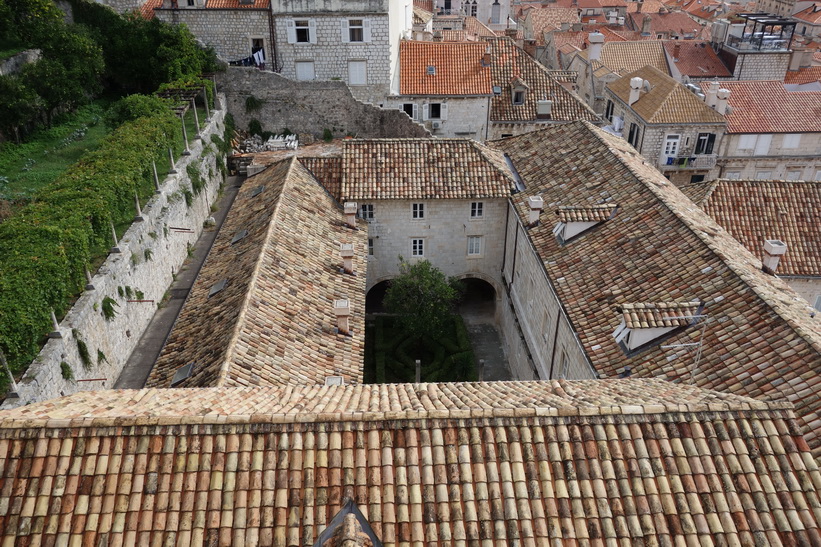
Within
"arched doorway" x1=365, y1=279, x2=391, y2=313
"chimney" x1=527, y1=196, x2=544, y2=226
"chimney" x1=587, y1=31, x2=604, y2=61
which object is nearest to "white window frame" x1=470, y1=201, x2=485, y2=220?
"chimney" x1=527, y1=196, x2=544, y2=226

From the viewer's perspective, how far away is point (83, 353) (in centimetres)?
2059

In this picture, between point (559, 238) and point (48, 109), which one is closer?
point (559, 238)

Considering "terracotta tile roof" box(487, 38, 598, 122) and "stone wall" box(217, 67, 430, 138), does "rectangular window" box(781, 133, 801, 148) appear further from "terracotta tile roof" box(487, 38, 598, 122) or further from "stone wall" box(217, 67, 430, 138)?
"stone wall" box(217, 67, 430, 138)

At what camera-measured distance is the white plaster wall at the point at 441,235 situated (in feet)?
99.8

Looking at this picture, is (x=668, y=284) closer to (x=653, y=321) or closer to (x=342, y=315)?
(x=653, y=321)

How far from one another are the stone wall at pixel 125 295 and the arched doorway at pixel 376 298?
359 inches

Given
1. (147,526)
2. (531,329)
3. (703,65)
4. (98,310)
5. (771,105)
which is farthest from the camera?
(703,65)

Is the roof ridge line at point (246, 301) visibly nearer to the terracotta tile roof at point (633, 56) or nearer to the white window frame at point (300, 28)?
the white window frame at point (300, 28)

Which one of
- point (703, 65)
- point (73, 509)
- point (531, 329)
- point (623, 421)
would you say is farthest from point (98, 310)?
point (703, 65)

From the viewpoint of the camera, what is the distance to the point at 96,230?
23625 millimetres

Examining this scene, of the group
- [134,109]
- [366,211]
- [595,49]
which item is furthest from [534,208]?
[595,49]

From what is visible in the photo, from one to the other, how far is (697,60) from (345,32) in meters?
34.9

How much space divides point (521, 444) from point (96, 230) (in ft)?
60.8

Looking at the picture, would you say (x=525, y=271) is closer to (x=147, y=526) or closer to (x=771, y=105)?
(x=147, y=526)
